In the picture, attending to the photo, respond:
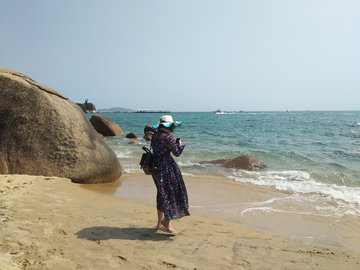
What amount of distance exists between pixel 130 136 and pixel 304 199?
17.2 metres

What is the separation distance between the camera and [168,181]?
4.04m

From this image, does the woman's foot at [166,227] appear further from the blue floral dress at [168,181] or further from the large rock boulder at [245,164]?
the large rock boulder at [245,164]

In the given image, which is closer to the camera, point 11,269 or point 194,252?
point 11,269

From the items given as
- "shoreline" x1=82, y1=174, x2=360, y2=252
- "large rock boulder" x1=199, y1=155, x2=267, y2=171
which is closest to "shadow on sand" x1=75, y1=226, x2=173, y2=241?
"shoreline" x1=82, y1=174, x2=360, y2=252

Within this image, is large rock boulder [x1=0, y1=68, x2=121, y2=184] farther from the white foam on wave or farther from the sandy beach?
the white foam on wave

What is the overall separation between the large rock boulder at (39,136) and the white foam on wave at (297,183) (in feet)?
16.8

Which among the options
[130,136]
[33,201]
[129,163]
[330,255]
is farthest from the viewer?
[130,136]

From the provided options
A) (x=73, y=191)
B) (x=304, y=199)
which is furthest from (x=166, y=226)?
→ (x=304, y=199)

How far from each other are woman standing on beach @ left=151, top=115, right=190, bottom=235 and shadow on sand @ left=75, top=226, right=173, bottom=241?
16 centimetres

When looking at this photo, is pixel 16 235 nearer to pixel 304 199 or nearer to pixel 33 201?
pixel 33 201

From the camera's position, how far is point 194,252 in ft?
11.3

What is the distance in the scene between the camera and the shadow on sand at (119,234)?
369 centimetres

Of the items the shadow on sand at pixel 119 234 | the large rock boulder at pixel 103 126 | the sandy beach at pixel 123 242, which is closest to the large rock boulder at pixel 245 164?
the sandy beach at pixel 123 242

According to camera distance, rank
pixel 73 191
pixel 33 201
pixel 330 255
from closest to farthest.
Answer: pixel 330 255 < pixel 33 201 < pixel 73 191
